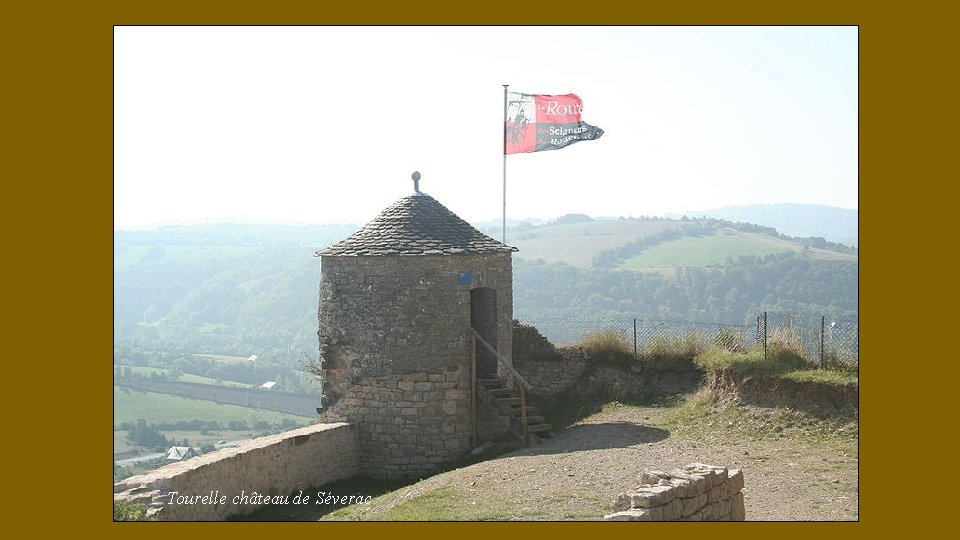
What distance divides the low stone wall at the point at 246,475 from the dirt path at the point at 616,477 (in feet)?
5.00

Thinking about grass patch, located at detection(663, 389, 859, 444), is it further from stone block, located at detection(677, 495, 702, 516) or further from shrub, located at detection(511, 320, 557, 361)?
stone block, located at detection(677, 495, 702, 516)

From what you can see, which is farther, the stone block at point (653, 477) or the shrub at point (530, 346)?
the shrub at point (530, 346)

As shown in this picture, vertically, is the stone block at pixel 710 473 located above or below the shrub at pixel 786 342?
below

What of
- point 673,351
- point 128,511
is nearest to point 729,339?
point 673,351

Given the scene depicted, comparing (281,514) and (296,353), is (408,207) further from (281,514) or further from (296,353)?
(296,353)

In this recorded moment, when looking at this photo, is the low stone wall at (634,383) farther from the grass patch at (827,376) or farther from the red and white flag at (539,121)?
the red and white flag at (539,121)

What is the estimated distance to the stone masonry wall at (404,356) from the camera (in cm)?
1870

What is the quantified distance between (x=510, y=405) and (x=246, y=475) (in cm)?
554

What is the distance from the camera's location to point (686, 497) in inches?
448

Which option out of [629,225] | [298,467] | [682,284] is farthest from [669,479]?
[629,225]

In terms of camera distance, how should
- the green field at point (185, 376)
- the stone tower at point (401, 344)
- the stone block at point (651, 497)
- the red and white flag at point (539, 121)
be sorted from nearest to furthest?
the stone block at point (651, 497) < the stone tower at point (401, 344) < the red and white flag at point (539, 121) < the green field at point (185, 376)

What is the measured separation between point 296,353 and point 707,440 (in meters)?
71.0

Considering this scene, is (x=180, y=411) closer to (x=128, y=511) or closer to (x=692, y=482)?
(x=128, y=511)

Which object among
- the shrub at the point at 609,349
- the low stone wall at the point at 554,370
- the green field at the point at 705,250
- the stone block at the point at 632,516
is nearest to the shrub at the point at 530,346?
the low stone wall at the point at 554,370
